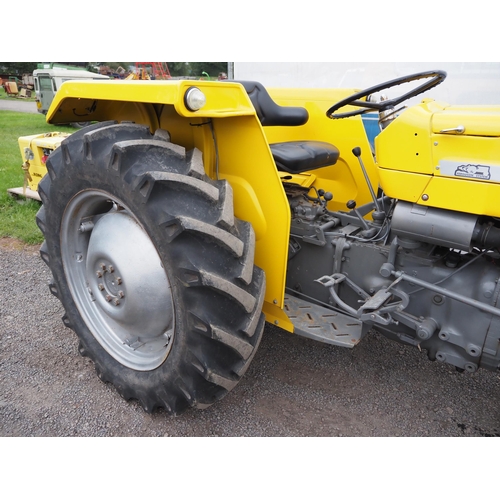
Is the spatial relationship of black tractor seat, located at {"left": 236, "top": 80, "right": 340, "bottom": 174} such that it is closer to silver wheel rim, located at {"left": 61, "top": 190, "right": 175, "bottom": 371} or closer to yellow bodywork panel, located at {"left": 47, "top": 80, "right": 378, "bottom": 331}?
yellow bodywork panel, located at {"left": 47, "top": 80, "right": 378, "bottom": 331}

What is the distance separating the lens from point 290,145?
7.72ft

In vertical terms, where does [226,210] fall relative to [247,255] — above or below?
above

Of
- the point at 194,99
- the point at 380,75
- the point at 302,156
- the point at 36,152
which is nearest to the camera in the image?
the point at 194,99

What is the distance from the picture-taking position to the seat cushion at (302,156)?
2.14 meters

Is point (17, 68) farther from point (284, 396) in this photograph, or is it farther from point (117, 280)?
point (284, 396)

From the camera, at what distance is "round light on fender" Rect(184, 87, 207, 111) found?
4.82 ft

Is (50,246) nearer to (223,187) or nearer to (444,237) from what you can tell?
(223,187)

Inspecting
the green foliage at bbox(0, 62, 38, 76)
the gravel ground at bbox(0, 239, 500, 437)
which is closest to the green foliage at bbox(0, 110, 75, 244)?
the gravel ground at bbox(0, 239, 500, 437)

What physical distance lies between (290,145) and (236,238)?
0.96 metres

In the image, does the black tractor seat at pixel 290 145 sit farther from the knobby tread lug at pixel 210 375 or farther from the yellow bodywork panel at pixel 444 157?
the knobby tread lug at pixel 210 375

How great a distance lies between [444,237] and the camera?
1522 mm

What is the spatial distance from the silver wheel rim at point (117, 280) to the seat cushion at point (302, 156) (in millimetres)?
755

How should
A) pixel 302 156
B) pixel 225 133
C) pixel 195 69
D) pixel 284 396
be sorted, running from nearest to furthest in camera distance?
pixel 225 133 < pixel 284 396 < pixel 302 156 < pixel 195 69

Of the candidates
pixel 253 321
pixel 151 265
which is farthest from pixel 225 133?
pixel 253 321
